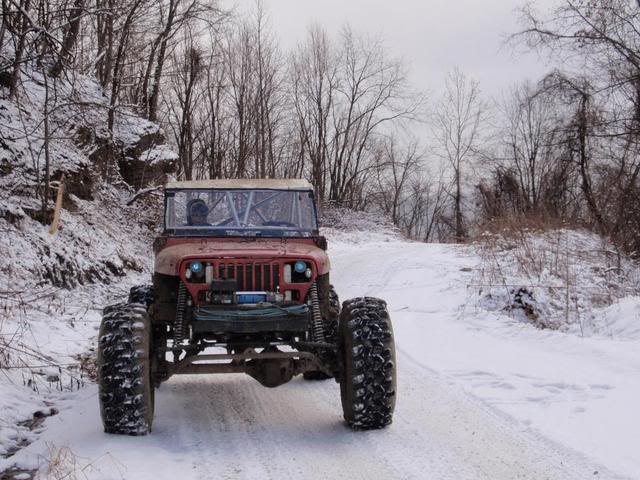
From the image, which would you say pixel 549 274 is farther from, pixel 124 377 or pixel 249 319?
pixel 124 377

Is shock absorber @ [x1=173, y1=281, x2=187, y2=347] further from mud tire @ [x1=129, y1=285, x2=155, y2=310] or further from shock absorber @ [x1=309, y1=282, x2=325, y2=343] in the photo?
mud tire @ [x1=129, y1=285, x2=155, y2=310]

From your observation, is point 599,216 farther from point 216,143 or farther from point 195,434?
point 216,143

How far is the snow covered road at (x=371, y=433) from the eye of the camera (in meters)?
4.42

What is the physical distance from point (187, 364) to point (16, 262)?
21.3 ft

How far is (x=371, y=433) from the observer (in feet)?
17.1

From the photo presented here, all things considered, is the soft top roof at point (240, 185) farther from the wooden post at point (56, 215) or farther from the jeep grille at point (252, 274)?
the wooden post at point (56, 215)

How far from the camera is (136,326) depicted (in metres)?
4.96

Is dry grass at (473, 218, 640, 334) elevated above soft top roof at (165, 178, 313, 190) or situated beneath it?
situated beneath

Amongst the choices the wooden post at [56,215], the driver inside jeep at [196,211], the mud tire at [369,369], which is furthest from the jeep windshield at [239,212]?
the wooden post at [56,215]

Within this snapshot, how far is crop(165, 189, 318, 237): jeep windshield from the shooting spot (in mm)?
6480

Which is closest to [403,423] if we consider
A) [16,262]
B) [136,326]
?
[136,326]

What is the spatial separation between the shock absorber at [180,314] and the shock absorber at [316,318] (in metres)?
0.99

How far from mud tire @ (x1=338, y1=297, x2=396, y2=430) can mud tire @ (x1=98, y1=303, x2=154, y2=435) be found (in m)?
1.52

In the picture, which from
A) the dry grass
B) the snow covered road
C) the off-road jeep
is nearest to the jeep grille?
the off-road jeep
